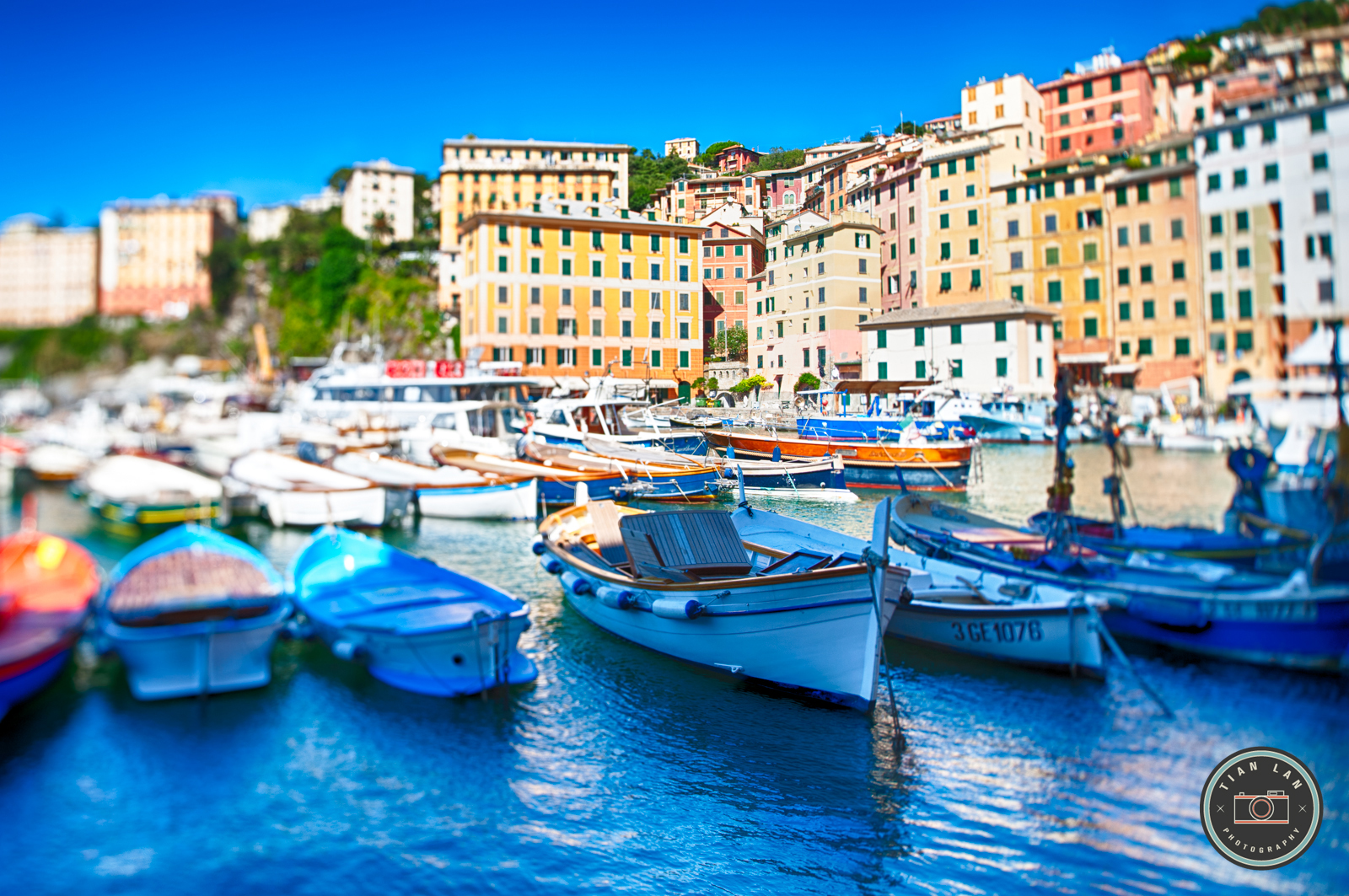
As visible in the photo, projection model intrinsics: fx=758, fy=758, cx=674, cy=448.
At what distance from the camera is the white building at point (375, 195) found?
5352 millimetres

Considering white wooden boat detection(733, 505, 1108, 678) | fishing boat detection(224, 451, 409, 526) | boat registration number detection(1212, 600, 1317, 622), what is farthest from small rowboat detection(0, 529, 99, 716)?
boat registration number detection(1212, 600, 1317, 622)

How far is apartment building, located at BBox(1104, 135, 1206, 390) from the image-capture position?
162 inches

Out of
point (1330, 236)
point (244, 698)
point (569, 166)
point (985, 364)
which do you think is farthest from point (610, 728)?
point (1330, 236)

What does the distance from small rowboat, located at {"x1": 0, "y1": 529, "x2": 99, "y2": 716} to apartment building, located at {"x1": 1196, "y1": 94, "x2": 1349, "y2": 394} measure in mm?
5253

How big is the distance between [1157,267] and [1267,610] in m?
2.22

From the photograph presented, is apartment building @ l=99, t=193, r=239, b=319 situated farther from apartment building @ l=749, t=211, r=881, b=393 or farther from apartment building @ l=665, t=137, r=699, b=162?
apartment building @ l=749, t=211, r=881, b=393

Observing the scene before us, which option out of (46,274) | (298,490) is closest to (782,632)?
(298,490)

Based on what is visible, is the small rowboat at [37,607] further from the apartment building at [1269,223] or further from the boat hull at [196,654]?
the apartment building at [1269,223]

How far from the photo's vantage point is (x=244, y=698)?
10.9 feet

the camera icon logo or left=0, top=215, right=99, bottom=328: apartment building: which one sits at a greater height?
left=0, top=215, right=99, bottom=328: apartment building

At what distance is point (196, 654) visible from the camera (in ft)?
9.92

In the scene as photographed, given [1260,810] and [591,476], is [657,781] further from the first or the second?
[591,476]

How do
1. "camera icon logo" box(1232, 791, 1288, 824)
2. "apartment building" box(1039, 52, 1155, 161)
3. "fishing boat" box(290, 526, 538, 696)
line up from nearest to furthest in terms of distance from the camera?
"camera icon logo" box(1232, 791, 1288, 824) → "apartment building" box(1039, 52, 1155, 161) → "fishing boat" box(290, 526, 538, 696)

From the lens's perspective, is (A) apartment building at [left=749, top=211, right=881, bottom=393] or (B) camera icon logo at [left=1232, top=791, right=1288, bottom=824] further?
(A) apartment building at [left=749, top=211, right=881, bottom=393]
